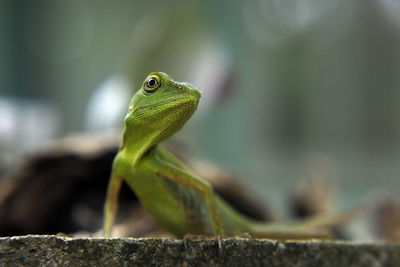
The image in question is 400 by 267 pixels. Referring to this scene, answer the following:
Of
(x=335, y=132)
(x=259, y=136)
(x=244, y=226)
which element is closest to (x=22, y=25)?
(x=259, y=136)

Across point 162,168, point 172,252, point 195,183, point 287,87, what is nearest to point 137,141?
point 162,168

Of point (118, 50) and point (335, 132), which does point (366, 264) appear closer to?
point (335, 132)

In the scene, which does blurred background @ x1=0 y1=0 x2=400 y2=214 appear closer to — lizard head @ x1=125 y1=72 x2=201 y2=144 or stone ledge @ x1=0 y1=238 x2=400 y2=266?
lizard head @ x1=125 y1=72 x2=201 y2=144

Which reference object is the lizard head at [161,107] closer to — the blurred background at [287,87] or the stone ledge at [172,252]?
the stone ledge at [172,252]

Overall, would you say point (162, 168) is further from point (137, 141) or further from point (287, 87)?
point (287, 87)

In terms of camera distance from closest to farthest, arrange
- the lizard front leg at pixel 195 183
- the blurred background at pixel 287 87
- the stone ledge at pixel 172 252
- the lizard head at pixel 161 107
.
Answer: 1. the stone ledge at pixel 172 252
2. the lizard head at pixel 161 107
3. the lizard front leg at pixel 195 183
4. the blurred background at pixel 287 87

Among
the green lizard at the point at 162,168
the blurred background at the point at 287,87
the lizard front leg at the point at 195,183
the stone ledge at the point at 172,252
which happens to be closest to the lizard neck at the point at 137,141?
the green lizard at the point at 162,168

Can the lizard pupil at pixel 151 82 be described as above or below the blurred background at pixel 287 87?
above
